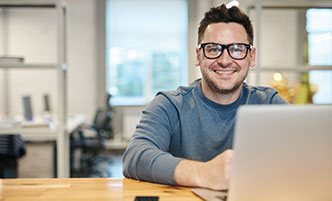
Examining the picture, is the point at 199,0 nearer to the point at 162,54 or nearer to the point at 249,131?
the point at 162,54

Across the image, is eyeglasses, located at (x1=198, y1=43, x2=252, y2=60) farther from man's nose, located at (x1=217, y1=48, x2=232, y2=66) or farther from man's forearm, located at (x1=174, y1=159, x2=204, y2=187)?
man's forearm, located at (x1=174, y1=159, x2=204, y2=187)

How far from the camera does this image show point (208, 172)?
944mm

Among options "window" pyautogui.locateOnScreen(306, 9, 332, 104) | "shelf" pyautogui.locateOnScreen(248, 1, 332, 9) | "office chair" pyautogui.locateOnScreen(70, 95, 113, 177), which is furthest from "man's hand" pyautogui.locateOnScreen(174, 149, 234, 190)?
"window" pyautogui.locateOnScreen(306, 9, 332, 104)

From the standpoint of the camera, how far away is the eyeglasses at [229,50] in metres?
1.37

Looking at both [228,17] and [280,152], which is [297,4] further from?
[280,152]

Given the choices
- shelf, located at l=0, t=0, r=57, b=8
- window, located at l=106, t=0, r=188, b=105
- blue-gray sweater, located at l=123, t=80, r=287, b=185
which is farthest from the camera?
window, located at l=106, t=0, r=188, b=105

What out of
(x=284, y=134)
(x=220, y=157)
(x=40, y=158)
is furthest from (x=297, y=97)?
(x=40, y=158)

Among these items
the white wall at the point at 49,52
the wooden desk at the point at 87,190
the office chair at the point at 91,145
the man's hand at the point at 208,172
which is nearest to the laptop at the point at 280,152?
the man's hand at the point at 208,172

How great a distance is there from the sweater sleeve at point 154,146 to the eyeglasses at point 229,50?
26 centimetres

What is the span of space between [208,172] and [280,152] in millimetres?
295

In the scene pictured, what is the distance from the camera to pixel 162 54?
6.53 m

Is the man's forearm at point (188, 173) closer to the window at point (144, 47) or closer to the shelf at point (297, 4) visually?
the shelf at point (297, 4)

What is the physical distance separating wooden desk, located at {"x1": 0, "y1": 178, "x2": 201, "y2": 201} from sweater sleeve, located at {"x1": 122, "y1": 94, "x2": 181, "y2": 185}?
1.3 inches

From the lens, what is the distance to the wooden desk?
947mm
